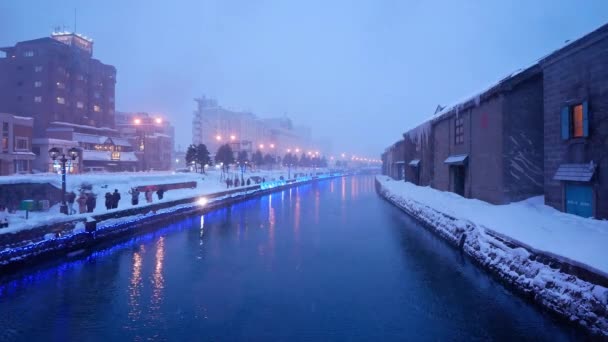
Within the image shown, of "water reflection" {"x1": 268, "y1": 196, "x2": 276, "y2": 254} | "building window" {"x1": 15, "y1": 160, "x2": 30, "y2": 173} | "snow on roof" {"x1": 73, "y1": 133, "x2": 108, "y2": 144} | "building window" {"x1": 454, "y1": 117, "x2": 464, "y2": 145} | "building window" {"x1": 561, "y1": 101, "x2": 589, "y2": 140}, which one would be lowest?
"water reflection" {"x1": 268, "y1": 196, "x2": 276, "y2": 254}

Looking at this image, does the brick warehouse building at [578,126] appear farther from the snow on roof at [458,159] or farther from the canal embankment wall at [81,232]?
the canal embankment wall at [81,232]

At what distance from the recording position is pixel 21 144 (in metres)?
46.4

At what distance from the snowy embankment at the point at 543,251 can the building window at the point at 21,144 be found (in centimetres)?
4799

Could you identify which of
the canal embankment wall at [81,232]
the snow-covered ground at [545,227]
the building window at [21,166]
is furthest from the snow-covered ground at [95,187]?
the snow-covered ground at [545,227]

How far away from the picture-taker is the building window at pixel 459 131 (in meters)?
27.2

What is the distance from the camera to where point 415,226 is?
2542cm

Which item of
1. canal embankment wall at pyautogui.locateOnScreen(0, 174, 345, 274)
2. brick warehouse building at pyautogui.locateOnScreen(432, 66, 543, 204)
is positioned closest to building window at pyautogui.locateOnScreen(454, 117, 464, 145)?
brick warehouse building at pyautogui.locateOnScreen(432, 66, 543, 204)

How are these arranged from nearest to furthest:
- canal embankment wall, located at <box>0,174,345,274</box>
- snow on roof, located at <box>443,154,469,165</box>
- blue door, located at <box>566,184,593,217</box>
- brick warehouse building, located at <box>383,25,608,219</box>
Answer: canal embankment wall, located at <box>0,174,345,274</box> → brick warehouse building, located at <box>383,25,608,219</box> → blue door, located at <box>566,184,593,217</box> → snow on roof, located at <box>443,154,469,165</box>

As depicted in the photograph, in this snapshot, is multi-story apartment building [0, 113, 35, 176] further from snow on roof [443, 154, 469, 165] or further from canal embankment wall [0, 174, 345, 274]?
snow on roof [443, 154, 469, 165]

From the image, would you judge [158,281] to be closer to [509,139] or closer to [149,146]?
[509,139]

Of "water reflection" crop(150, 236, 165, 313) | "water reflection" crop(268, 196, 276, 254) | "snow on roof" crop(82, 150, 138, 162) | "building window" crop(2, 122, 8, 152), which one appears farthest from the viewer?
"snow on roof" crop(82, 150, 138, 162)

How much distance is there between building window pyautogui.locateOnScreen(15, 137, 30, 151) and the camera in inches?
1801

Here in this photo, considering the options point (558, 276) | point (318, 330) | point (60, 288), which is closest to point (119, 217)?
point (60, 288)

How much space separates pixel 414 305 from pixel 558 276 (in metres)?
3.64
